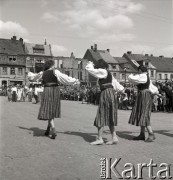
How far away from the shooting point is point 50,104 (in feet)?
26.0

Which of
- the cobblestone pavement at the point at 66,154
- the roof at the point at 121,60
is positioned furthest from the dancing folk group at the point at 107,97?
the roof at the point at 121,60

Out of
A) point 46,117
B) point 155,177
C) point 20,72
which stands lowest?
point 155,177

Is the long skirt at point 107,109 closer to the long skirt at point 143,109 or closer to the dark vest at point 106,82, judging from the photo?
the dark vest at point 106,82

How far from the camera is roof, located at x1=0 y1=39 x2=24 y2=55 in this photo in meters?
64.4

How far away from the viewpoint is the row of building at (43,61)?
2511 inches

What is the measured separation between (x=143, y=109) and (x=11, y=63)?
58.6m

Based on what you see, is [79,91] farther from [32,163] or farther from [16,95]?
[32,163]

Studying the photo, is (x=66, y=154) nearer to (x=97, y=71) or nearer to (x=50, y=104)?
(x=97, y=71)

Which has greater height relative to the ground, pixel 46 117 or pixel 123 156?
pixel 46 117

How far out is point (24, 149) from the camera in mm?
6441

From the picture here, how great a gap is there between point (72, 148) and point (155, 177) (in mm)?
2252

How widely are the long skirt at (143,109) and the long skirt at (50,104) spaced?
1874mm

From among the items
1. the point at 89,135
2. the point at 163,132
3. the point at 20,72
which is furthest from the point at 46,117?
the point at 20,72

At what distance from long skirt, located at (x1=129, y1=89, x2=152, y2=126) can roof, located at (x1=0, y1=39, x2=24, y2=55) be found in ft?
193
